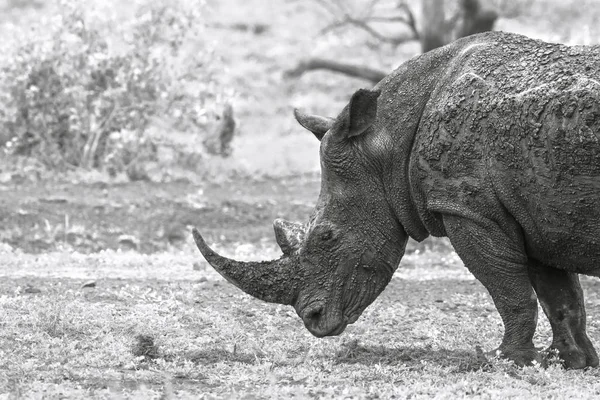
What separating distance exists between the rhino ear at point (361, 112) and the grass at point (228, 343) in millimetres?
1419

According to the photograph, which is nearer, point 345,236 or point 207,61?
point 345,236

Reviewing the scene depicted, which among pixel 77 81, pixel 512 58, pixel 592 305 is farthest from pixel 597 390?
pixel 77 81

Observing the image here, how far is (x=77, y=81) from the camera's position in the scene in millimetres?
14664

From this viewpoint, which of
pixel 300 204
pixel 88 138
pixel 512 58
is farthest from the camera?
pixel 88 138

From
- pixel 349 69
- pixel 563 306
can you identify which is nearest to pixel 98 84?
pixel 349 69

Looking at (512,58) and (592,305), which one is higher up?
(512,58)

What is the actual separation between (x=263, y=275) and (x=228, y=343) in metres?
0.79

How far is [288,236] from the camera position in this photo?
670cm

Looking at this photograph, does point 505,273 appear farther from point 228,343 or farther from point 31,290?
point 31,290

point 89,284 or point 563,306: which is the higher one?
point 563,306

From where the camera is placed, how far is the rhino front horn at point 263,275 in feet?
21.6

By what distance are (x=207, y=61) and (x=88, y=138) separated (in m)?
2.08

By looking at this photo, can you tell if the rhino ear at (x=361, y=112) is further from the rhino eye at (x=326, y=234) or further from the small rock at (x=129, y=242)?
the small rock at (x=129, y=242)

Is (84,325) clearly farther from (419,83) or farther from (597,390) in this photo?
(597,390)
